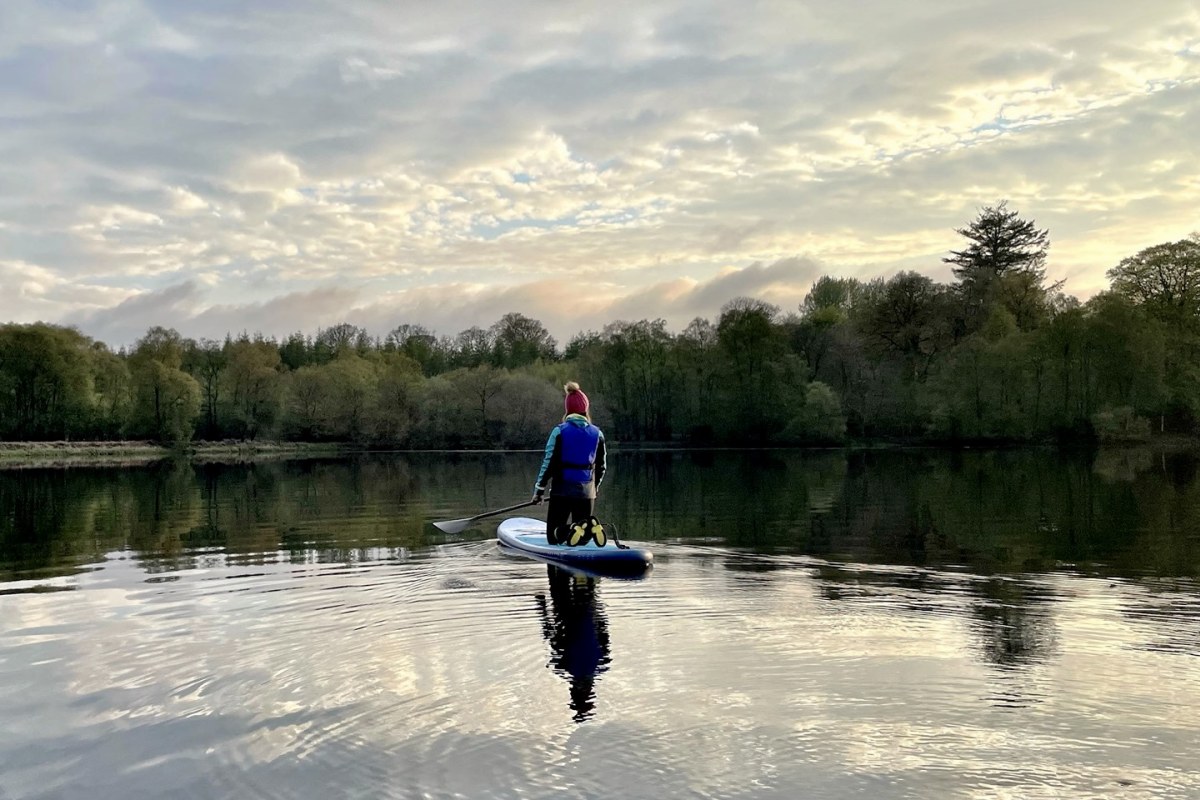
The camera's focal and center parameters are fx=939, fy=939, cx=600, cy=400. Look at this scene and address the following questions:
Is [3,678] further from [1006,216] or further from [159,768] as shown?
[1006,216]

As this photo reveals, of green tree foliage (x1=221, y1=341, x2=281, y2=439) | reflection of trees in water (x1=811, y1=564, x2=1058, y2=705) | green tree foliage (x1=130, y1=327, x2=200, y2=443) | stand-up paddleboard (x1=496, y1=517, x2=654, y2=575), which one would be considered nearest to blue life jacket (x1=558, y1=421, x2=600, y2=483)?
stand-up paddleboard (x1=496, y1=517, x2=654, y2=575)

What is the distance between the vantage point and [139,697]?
7.57m

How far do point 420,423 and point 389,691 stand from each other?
276ft

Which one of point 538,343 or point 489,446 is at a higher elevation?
point 538,343

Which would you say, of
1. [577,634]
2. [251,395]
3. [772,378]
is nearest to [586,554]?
[577,634]

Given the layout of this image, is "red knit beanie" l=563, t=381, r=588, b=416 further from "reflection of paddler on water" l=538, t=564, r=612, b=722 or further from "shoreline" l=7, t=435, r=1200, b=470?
"shoreline" l=7, t=435, r=1200, b=470

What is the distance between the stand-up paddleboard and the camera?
1251cm

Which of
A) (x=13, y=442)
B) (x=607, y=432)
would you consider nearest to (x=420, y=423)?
(x=607, y=432)

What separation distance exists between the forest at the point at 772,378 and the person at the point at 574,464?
57.7m

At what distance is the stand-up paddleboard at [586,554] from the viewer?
12.5 metres

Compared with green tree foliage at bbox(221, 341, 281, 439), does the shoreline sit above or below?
below

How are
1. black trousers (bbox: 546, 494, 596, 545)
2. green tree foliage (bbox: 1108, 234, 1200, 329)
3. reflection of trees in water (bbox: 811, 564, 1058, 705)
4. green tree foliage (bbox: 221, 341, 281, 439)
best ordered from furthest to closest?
green tree foliage (bbox: 221, 341, 281, 439) → green tree foliage (bbox: 1108, 234, 1200, 329) → black trousers (bbox: 546, 494, 596, 545) → reflection of trees in water (bbox: 811, 564, 1058, 705)

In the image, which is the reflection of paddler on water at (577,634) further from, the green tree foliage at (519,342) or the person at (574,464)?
the green tree foliage at (519,342)

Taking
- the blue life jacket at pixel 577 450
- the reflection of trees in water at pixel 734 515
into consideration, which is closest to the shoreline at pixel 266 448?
the reflection of trees in water at pixel 734 515
